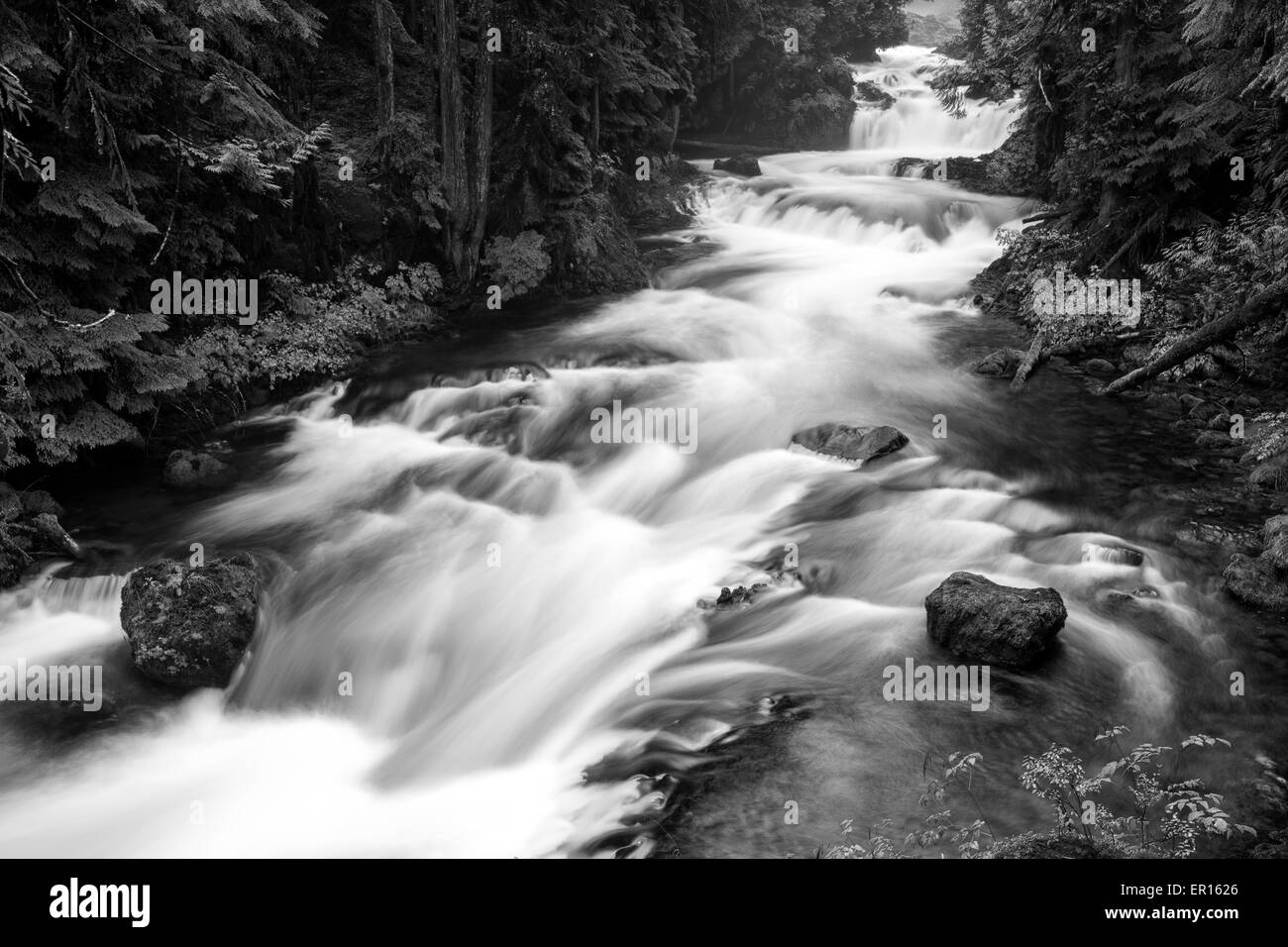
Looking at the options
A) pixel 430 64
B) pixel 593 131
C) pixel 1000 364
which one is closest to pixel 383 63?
pixel 430 64

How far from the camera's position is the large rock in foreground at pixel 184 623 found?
25.0 ft

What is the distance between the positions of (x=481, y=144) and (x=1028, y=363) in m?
8.92

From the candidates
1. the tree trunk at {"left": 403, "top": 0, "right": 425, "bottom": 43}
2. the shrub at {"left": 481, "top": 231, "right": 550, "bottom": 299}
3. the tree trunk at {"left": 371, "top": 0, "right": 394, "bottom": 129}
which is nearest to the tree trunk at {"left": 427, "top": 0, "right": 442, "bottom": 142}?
the tree trunk at {"left": 403, "top": 0, "right": 425, "bottom": 43}

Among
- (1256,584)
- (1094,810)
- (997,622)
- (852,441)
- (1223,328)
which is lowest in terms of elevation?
(1094,810)

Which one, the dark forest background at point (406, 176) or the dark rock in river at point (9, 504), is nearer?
the dark rock in river at point (9, 504)

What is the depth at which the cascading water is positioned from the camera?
633 cm

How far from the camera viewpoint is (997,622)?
7.03 meters

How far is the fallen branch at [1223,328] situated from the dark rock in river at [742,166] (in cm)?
1457

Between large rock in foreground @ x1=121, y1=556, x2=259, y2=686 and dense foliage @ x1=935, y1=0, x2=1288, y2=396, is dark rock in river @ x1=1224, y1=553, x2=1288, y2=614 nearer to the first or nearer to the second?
dense foliage @ x1=935, y1=0, x2=1288, y2=396

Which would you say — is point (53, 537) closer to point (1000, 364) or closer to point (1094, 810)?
point (1094, 810)

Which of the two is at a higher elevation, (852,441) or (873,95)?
(873,95)

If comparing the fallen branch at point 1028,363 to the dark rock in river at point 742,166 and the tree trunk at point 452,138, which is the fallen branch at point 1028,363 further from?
the dark rock in river at point 742,166

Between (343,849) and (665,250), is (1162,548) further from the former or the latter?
(665,250)

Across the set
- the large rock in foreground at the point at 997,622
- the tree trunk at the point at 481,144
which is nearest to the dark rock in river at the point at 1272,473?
the large rock in foreground at the point at 997,622
